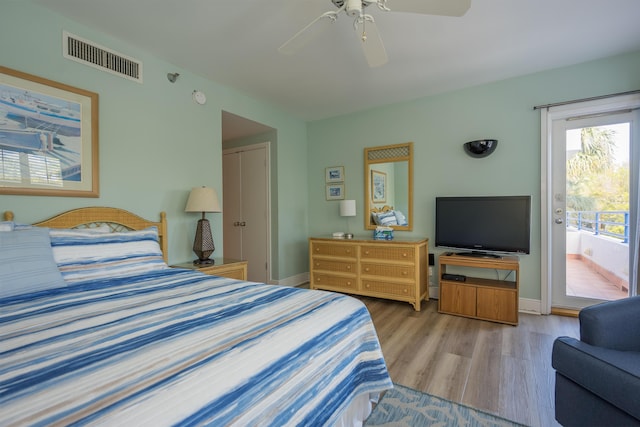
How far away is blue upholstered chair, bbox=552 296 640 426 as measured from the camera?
44.8 inches

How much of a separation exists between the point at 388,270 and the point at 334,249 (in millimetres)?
727

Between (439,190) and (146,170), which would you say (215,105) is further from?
(439,190)

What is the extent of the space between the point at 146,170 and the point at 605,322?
10.7 ft

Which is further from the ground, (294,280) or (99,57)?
(99,57)

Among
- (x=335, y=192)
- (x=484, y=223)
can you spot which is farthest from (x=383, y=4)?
(x=335, y=192)

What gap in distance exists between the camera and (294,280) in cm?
443

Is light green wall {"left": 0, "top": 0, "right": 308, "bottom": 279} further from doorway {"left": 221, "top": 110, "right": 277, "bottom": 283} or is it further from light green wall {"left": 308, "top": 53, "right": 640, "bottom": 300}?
light green wall {"left": 308, "top": 53, "right": 640, "bottom": 300}

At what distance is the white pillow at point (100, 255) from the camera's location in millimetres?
1768

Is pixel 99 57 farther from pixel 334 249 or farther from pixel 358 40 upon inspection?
pixel 334 249

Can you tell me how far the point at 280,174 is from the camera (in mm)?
4207

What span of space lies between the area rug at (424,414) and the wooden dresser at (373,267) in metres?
1.61

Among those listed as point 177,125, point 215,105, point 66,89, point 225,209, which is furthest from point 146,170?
point 225,209

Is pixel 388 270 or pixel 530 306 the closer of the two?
pixel 530 306

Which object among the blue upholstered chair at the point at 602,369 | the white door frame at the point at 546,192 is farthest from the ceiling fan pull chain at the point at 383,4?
the white door frame at the point at 546,192
